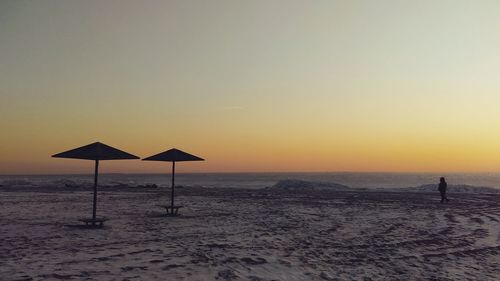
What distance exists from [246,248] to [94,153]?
592cm

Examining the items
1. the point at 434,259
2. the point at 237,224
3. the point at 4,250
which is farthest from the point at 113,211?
the point at 434,259

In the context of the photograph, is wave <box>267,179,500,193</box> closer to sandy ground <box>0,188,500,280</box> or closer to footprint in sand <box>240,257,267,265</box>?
sandy ground <box>0,188,500,280</box>

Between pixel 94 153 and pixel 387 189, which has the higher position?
pixel 94 153

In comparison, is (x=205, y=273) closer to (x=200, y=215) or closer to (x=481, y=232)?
(x=200, y=215)

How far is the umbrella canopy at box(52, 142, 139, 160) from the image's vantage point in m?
13.0

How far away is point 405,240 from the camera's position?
1175 cm

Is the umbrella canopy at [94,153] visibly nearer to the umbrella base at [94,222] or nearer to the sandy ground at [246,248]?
the umbrella base at [94,222]

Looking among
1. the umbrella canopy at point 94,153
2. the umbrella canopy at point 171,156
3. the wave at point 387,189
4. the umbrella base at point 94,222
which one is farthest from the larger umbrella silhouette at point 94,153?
the wave at point 387,189

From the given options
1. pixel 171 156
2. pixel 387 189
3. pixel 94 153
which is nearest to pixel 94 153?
pixel 94 153

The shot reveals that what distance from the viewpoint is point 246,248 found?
32.8 ft

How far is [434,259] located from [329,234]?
3463mm

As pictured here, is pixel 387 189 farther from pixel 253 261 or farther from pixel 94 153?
pixel 253 261

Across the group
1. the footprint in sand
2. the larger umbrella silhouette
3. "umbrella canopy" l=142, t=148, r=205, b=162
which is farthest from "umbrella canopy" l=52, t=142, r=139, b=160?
the footprint in sand

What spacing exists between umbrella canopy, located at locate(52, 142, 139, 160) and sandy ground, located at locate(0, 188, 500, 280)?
6.97ft
